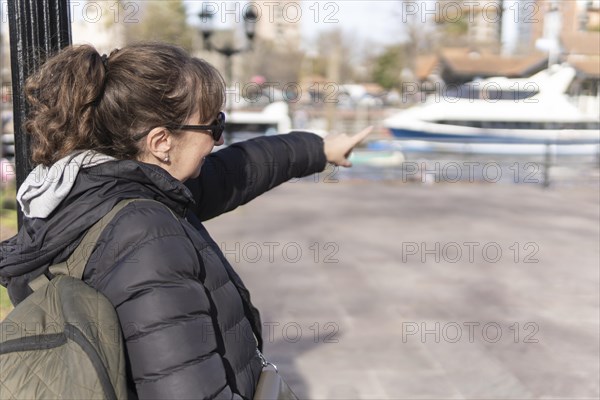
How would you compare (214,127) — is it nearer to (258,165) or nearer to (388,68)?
(258,165)

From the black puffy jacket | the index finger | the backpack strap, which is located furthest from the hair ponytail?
the index finger

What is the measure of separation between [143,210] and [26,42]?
1.05 meters

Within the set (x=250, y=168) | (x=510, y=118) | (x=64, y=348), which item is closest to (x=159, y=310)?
(x=64, y=348)

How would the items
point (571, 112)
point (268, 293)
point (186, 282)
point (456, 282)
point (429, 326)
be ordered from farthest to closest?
point (571, 112) < point (456, 282) < point (268, 293) < point (429, 326) < point (186, 282)

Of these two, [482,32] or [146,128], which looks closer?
[146,128]

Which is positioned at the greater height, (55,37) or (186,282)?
(55,37)

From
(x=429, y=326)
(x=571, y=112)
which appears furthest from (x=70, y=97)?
(x=571, y=112)

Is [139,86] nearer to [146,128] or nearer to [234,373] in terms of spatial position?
[146,128]

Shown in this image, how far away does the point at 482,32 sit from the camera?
226 feet

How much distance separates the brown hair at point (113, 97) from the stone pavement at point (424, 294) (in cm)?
302

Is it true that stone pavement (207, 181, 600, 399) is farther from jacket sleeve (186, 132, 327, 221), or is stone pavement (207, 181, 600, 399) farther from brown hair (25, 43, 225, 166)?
brown hair (25, 43, 225, 166)

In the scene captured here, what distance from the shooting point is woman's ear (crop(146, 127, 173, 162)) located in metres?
1.73

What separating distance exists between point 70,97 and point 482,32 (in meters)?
71.0

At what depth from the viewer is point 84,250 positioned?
158 centimetres
